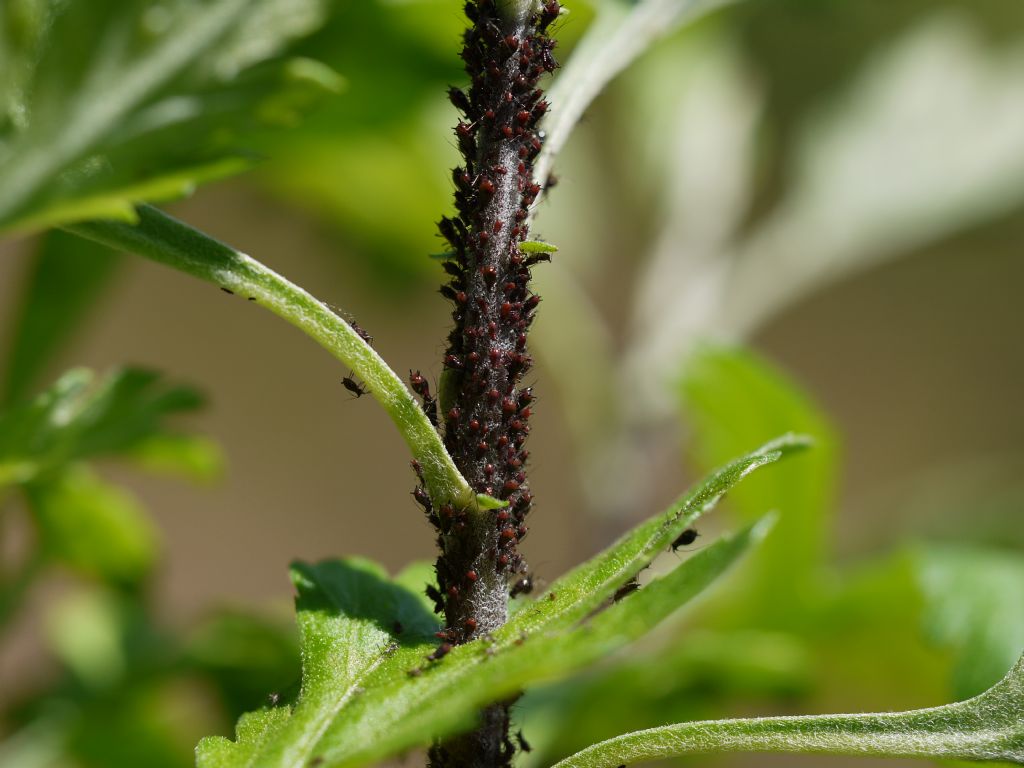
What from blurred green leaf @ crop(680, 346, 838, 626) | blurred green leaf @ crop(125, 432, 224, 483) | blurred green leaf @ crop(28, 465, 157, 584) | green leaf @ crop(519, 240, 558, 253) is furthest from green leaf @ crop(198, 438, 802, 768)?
blurred green leaf @ crop(680, 346, 838, 626)

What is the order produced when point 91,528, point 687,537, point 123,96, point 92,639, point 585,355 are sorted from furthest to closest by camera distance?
point 585,355, point 92,639, point 91,528, point 687,537, point 123,96

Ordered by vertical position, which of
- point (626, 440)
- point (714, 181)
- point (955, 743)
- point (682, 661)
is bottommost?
point (955, 743)

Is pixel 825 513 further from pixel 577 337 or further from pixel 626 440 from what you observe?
pixel 577 337

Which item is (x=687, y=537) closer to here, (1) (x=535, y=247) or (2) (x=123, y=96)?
(1) (x=535, y=247)

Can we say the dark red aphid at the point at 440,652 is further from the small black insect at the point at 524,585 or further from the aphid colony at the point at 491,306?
the small black insect at the point at 524,585

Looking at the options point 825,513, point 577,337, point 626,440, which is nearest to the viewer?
point 825,513

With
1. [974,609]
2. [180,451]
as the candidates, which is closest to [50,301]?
[180,451]

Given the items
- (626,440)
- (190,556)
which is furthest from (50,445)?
(190,556)
